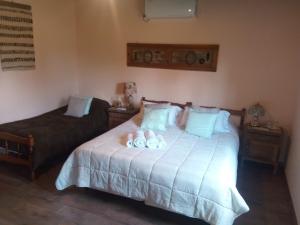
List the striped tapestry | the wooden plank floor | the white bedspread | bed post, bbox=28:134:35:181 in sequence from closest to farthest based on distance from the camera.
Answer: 1. the white bedspread
2. the wooden plank floor
3. bed post, bbox=28:134:35:181
4. the striped tapestry

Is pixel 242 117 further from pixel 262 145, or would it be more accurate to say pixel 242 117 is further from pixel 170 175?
pixel 170 175

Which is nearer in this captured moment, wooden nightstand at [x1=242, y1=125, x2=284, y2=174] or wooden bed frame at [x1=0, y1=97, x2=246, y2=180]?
wooden bed frame at [x1=0, y1=97, x2=246, y2=180]

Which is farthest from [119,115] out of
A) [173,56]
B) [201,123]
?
[201,123]

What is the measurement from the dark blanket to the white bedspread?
599mm

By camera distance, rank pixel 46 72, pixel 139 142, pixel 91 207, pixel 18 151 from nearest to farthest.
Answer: pixel 91 207 < pixel 139 142 < pixel 18 151 < pixel 46 72

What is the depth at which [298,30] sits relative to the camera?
10.4ft

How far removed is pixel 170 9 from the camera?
3.59 meters

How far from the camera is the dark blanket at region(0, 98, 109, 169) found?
9.73 feet

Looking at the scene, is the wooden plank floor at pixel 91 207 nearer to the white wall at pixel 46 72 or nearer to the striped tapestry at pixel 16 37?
the white wall at pixel 46 72

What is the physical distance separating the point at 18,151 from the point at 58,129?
1.85 ft

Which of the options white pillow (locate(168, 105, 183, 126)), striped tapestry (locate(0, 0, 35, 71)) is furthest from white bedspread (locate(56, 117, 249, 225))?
striped tapestry (locate(0, 0, 35, 71))

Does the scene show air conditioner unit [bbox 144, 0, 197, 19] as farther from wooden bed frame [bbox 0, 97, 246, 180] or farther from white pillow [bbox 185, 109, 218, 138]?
wooden bed frame [bbox 0, 97, 246, 180]

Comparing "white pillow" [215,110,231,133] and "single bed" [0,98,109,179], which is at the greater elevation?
"white pillow" [215,110,231,133]

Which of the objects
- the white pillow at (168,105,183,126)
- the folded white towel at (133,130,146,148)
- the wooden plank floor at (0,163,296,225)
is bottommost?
the wooden plank floor at (0,163,296,225)
